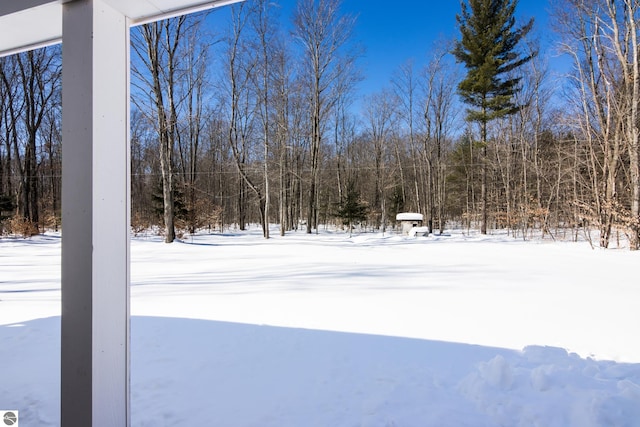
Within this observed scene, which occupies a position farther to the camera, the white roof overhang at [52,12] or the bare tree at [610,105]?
the bare tree at [610,105]

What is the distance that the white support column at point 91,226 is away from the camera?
0.97 metres

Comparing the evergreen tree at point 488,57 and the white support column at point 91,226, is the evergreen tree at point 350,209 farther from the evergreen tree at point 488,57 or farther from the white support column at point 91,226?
the white support column at point 91,226

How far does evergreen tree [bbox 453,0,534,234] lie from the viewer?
13578 mm

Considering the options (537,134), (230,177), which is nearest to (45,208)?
(230,177)

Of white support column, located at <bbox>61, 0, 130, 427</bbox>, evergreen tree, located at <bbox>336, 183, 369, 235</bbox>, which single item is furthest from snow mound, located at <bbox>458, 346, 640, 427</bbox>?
evergreen tree, located at <bbox>336, 183, 369, 235</bbox>

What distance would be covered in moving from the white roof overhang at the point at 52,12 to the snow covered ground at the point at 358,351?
5.65 ft

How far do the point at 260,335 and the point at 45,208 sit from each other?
18635mm

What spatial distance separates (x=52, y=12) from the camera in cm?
108

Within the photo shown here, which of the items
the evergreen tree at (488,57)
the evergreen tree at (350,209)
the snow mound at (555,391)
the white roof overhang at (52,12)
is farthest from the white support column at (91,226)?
the evergreen tree at (350,209)

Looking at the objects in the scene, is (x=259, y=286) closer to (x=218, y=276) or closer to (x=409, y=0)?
(x=218, y=276)

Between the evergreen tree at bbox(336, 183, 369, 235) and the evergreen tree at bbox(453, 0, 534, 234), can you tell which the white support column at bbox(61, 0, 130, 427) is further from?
the evergreen tree at bbox(336, 183, 369, 235)

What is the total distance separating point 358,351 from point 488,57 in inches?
603
